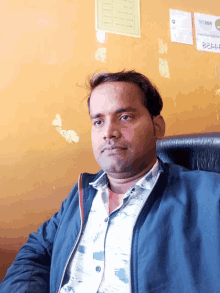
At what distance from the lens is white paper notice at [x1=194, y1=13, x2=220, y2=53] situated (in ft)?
4.58

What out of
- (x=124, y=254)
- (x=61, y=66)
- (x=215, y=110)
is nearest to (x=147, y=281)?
(x=124, y=254)

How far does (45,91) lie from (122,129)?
0.64m

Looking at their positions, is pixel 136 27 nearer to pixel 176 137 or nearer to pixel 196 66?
pixel 196 66

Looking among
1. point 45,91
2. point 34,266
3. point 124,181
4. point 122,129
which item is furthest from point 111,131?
point 45,91

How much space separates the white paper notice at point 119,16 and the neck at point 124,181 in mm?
902

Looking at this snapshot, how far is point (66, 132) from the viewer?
3.77 ft

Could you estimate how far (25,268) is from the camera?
0.67m

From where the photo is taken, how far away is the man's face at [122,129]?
65cm

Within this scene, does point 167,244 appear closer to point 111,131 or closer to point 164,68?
point 111,131

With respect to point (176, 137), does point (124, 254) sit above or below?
below

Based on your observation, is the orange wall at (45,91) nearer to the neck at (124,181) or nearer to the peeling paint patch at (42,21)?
the peeling paint patch at (42,21)

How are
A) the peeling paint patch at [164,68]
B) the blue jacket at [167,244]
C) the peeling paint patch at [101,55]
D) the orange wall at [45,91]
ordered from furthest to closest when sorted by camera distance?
the peeling paint patch at [164,68] → the peeling paint patch at [101,55] → the orange wall at [45,91] → the blue jacket at [167,244]

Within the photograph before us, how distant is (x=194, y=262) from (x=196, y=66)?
1.24 meters

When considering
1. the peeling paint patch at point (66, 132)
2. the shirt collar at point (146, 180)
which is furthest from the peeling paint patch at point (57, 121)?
the shirt collar at point (146, 180)
